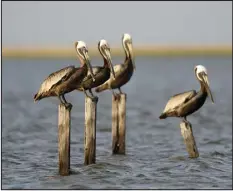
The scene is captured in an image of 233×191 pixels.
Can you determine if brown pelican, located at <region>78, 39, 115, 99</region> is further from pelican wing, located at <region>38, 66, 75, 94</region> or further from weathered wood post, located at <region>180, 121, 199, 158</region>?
weathered wood post, located at <region>180, 121, 199, 158</region>

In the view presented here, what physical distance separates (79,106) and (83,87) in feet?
52.1

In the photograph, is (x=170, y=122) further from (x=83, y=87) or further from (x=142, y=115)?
(x=83, y=87)

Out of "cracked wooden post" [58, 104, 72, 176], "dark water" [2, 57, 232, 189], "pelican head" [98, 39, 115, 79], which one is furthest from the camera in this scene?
"pelican head" [98, 39, 115, 79]

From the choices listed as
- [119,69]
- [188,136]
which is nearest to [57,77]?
[188,136]

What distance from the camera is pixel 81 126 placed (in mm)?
22141

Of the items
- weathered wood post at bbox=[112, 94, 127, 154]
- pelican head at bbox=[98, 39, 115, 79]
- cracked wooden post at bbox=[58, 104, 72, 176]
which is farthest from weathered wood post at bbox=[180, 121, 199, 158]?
cracked wooden post at bbox=[58, 104, 72, 176]

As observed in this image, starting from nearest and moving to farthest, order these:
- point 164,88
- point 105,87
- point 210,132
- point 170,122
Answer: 1. point 105,87
2. point 210,132
3. point 170,122
4. point 164,88

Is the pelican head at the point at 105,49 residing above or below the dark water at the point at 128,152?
above

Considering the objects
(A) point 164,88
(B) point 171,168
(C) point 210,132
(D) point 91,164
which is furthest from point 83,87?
(A) point 164,88

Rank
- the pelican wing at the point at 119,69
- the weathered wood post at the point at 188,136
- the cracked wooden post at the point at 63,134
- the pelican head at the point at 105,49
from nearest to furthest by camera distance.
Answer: the cracked wooden post at the point at 63,134, the pelican head at the point at 105,49, the weathered wood post at the point at 188,136, the pelican wing at the point at 119,69

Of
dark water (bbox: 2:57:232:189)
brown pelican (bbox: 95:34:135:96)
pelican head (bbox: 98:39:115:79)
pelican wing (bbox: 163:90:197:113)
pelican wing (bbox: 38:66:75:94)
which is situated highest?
pelican head (bbox: 98:39:115:79)

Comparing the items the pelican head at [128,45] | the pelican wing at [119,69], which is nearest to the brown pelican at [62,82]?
the pelican wing at [119,69]

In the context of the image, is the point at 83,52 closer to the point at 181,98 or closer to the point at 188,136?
the point at 181,98

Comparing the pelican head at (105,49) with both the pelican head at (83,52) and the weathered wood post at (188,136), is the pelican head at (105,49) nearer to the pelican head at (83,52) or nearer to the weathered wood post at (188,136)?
the pelican head at (83,52)
